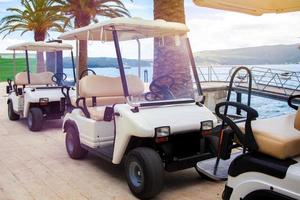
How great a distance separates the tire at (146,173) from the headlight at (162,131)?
0.68 feet

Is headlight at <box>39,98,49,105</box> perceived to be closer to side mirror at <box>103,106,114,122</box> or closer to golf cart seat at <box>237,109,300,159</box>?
side mirror at <box>103,106,114,122</box>

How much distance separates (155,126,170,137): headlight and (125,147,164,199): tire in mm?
207

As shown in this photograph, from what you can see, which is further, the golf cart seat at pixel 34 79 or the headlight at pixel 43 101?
the golf cart seat at pixel 34 79

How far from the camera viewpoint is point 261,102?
19375 millimetres

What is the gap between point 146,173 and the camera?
3975 mm

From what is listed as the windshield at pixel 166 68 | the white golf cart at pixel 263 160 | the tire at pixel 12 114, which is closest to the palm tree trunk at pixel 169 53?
the windshield at pixel 166 68

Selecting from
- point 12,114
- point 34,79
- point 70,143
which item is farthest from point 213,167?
point 12,114

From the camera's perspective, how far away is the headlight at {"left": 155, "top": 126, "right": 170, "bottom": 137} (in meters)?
4.18

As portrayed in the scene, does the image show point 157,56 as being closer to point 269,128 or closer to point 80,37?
point 80,37

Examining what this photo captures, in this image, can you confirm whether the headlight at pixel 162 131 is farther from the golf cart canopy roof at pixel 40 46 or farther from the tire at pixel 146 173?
the golf cart canopy roof at pixel 40 46

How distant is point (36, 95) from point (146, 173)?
5186mm

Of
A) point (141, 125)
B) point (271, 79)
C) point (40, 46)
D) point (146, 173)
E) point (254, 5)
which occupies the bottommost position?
point (146, 173)

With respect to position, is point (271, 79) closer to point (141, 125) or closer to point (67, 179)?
point (67, 179)

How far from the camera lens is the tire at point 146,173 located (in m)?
3.97
